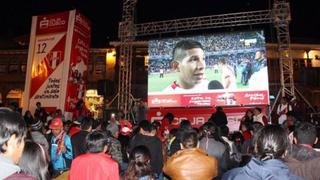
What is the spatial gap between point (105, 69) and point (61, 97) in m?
12.5

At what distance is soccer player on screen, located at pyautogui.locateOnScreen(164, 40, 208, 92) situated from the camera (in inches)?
582

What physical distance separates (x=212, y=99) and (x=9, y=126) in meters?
12.9

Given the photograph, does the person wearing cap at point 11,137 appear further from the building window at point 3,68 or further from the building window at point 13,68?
the building window at point 3,68

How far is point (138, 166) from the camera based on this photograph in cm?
395

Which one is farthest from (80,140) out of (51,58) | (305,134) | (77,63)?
(51,58)

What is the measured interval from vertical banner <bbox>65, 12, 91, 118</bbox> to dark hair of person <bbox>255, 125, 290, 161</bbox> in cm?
1236

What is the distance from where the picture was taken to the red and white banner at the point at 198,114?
14516 mm

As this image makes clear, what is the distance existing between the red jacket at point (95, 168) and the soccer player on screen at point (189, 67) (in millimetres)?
11175

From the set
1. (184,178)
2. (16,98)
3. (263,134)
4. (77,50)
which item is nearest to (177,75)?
(77,50)

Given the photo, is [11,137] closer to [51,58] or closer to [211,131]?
[211,131]

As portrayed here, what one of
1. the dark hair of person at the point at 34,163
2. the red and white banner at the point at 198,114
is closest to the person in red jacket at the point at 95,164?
the dark hair of person at the point at 34,163

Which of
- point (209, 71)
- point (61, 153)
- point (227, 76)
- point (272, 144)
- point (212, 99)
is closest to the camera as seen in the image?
point (272, 144)

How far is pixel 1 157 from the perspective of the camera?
1872mm

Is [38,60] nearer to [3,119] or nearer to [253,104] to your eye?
[253,104]
